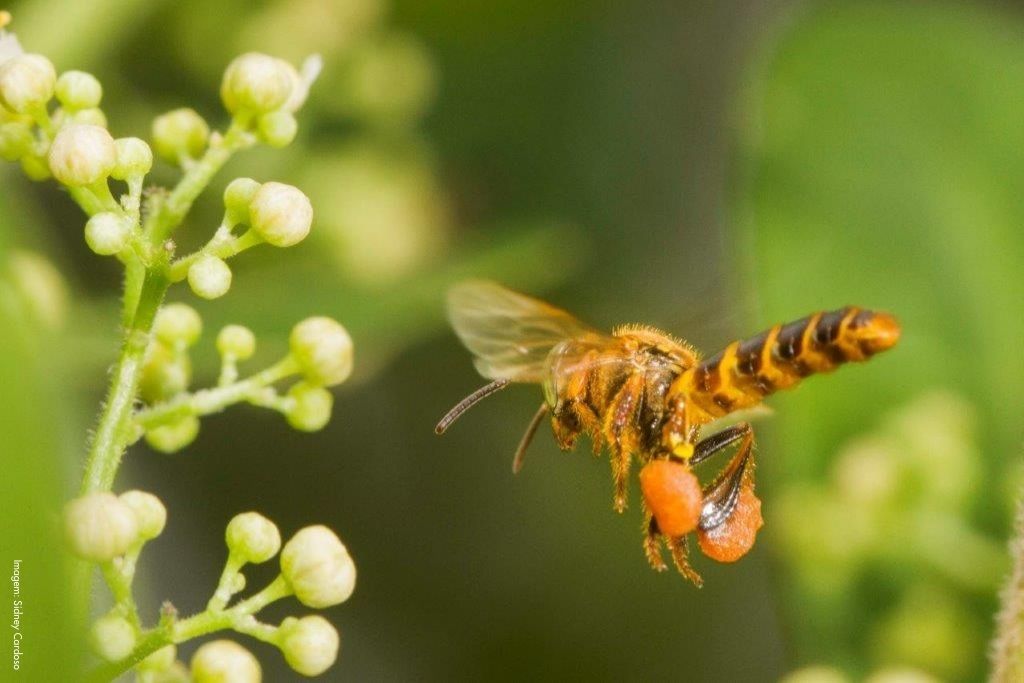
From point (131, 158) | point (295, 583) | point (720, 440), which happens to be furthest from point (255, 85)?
point (720, 440)

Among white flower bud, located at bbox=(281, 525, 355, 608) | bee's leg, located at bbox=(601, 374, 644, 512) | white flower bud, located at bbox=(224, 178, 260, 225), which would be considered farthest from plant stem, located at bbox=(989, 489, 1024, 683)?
white flower bud, located at bbox=(224, 178, 260, 225)

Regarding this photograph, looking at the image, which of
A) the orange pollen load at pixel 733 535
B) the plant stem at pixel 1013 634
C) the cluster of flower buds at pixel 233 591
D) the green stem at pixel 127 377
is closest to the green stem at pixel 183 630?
the cluster of flower buds at pixel 233 591

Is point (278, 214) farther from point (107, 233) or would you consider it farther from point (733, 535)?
point (733, 535)

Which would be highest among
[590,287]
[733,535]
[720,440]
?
[590,287]

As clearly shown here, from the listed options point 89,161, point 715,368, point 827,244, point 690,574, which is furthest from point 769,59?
point 89,161

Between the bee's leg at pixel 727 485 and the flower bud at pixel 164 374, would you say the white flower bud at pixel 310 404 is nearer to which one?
the flower bud at pixel 164 374

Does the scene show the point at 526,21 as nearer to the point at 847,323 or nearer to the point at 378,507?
the point at 378,507
